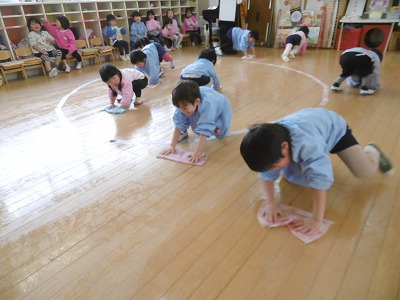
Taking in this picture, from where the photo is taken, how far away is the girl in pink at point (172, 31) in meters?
6.90

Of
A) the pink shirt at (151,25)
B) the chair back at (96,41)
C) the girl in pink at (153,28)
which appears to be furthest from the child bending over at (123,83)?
the pink shirt at (151,25)

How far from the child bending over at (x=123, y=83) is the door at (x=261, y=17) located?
425 centimetres

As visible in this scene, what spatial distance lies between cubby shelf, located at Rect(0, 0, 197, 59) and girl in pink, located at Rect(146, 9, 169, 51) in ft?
0.78

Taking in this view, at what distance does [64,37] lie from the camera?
5254 millimetres

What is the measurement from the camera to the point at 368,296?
3.66ft

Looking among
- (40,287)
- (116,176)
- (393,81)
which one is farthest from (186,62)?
(40,287)

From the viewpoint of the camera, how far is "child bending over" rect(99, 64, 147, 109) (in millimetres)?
2961

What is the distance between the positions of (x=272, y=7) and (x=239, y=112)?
460 centimetres

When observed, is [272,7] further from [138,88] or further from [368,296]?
[368,296]

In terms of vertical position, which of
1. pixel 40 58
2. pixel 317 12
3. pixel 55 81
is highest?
pixel 317 12

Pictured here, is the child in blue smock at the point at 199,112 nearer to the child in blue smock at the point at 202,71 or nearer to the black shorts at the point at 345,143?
the black shorts at the point at 345,143

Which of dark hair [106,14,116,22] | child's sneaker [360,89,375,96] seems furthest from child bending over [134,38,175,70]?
child's sneaker [360,89,375,96]

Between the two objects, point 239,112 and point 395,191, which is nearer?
point 395,191

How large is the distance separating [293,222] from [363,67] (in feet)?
8.01
